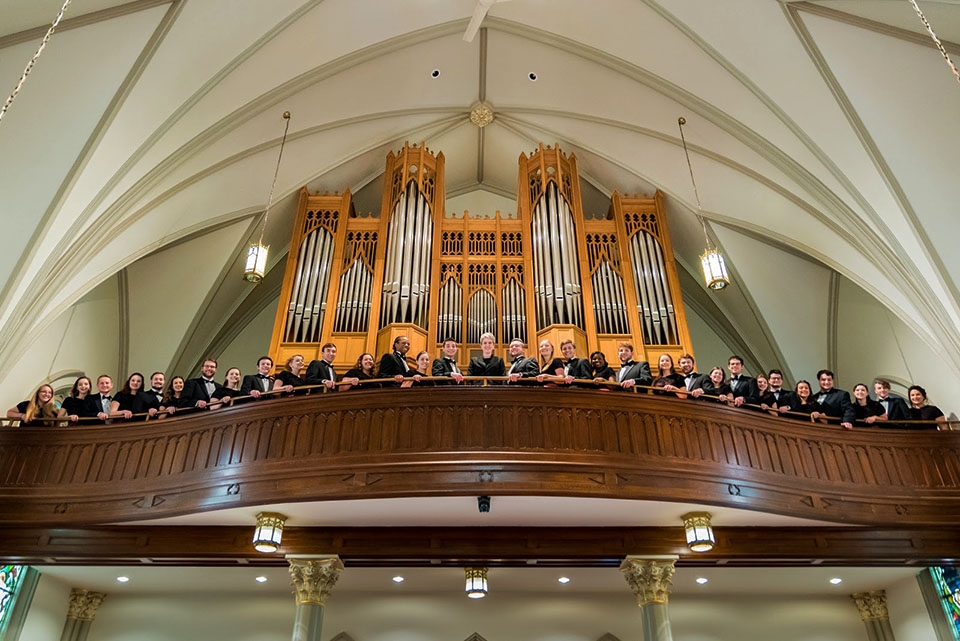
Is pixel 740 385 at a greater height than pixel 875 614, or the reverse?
pixel 740 385

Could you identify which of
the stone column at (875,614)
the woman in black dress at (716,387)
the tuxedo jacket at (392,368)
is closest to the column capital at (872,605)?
the stone column at (875,614)

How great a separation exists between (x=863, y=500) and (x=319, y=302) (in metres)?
7.68

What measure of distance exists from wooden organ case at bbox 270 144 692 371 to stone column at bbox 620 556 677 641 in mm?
3541

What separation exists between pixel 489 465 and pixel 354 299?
5009 mm

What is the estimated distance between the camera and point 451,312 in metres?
10.8

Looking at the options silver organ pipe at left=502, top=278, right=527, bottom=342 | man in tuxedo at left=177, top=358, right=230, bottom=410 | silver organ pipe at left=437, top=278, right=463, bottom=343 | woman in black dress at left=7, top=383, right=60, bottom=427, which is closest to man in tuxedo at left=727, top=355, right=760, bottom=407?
silver organ pipe at left=502, top=278, right=527, bottom=342

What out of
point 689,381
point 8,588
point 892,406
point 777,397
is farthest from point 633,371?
point 8,588

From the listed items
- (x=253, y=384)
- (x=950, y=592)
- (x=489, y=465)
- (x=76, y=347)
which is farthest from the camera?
(x=76, y=347)

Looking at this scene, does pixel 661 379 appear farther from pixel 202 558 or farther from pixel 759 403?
pixel 202 558

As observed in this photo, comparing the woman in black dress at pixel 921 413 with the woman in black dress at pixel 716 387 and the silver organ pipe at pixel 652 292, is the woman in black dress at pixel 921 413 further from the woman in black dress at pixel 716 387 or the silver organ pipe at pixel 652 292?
the silver organ pipe at pixel 652 292

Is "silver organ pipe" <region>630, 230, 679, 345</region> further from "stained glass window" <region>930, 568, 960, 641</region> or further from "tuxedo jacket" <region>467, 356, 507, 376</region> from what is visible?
"stained glass window" <region>930, 568, 960, 641</region>

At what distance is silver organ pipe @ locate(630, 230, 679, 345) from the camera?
10.6 metres

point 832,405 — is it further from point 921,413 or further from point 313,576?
point 313,576

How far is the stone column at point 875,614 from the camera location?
907 centimetres
